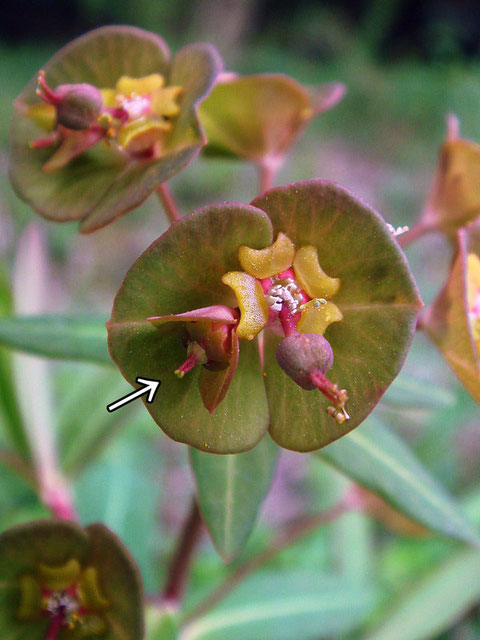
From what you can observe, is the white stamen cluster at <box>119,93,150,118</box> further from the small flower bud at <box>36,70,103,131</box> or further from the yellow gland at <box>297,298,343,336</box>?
the yellow gland at <box>297,298,343,336</box>

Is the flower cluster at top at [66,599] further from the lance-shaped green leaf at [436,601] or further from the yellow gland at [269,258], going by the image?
the lance-shaped green leaf at [436,601]

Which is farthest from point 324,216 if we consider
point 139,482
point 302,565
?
point 302,565

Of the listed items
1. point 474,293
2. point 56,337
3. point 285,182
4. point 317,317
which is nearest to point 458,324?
point 474,293

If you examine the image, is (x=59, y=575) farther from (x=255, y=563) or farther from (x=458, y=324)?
(x=458, y=324)

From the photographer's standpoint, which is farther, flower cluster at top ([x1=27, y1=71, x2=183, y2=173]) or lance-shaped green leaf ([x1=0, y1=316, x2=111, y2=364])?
lance-shaped green leaf ([x1=0, y1=316, x2=111, y2=364])

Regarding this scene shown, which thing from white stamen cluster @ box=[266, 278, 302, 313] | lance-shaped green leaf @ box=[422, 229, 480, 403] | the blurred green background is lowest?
the blurred green background

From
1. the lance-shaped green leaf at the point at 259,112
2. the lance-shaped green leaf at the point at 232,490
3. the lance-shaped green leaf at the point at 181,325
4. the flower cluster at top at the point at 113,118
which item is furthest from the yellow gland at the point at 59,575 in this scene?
the lance-shaped green leaf at the point at 259,112

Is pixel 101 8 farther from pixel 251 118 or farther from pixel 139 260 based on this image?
pixel 139 260

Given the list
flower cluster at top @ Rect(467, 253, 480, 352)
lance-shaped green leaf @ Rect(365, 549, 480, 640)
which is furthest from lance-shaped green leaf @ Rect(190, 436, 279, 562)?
lance-shaped green leaf @ Rect(365, 549, 480, 640)
